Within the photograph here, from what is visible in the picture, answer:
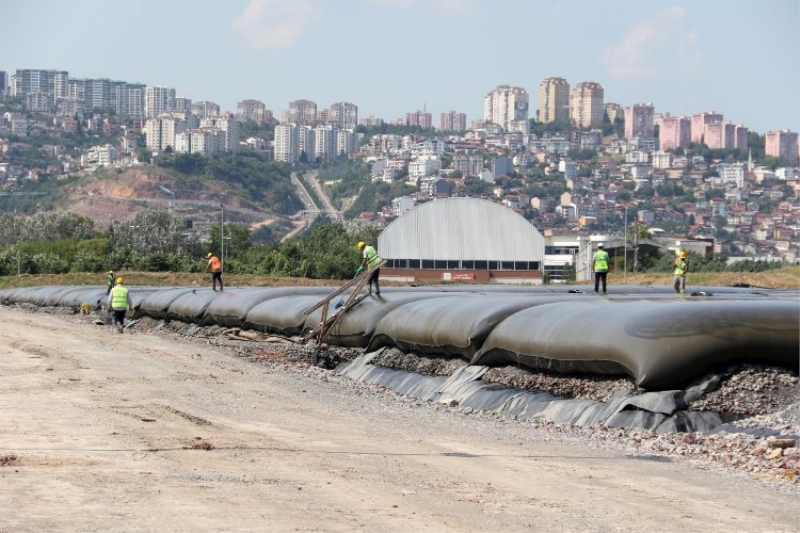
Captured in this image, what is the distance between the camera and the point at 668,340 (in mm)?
14562

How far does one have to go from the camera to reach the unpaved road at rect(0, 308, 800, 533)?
8.29 metres

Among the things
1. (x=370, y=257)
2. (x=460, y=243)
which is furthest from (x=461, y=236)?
(x=370, y=257)

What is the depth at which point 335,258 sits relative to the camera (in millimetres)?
81375

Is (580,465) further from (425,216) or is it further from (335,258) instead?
(425,216)

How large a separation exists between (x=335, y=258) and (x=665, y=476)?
7110 cm

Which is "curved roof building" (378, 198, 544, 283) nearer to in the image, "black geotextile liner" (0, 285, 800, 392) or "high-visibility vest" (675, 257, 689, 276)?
"high-visibility vest" (675, 257, 689, 276)

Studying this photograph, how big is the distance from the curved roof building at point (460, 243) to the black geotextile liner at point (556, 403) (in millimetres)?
65360

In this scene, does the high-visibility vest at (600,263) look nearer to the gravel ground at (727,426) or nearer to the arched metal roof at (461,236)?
the gravel ground at (727,426)

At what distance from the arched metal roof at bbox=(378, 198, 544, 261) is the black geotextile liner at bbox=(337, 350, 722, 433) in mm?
65659

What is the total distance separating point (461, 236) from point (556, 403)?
72031 millimetres

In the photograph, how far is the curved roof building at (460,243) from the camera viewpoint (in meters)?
86.8

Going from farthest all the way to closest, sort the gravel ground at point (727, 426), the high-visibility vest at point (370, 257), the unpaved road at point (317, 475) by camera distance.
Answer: the high-visibility vest at point (370, 257) → the gravel ground at point (727, 426) → the unpaved road at point (317, 475)

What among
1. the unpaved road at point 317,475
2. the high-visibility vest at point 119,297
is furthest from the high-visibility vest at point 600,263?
the high-visibility vest at point 119,297

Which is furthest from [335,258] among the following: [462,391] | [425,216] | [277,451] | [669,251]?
Answer: [277,451]
